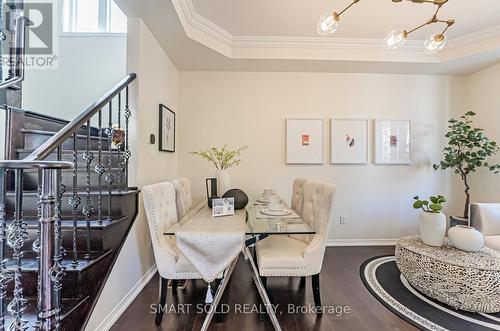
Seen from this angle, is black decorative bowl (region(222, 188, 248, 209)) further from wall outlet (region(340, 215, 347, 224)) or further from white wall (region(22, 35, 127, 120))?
white wall (region(22, 35, 127, 120))

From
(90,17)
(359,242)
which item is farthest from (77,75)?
(359,242)

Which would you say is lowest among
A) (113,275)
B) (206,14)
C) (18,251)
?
(113,275)

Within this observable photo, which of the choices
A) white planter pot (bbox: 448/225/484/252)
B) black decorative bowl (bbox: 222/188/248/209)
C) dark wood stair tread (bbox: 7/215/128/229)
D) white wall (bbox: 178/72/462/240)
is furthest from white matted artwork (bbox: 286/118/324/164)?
dark wood stair tread (bbox: 7/215/128/229)

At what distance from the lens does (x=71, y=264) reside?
4.70 ft

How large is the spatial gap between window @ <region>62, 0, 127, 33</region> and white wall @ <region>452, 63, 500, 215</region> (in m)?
4.98

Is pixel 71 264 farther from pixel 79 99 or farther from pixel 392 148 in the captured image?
pixel 392 148

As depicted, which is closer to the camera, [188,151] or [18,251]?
[18,251]

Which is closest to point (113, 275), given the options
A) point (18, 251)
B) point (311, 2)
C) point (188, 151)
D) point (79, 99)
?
point (18, 251)

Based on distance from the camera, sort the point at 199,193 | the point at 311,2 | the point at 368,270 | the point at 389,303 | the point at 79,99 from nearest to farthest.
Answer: the point at 389,303, the point at 311,2, the point at 368,270, the point at 79,99, the point at 199,193

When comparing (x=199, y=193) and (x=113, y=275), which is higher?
(x=199, y=193)

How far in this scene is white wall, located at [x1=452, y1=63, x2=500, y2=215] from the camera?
10.7 feet

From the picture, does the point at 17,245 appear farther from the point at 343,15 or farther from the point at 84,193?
the point at 343,15

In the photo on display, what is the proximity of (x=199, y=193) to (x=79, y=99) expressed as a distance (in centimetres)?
194

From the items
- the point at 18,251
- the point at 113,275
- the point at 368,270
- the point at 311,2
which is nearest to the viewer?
the point at 18,251
